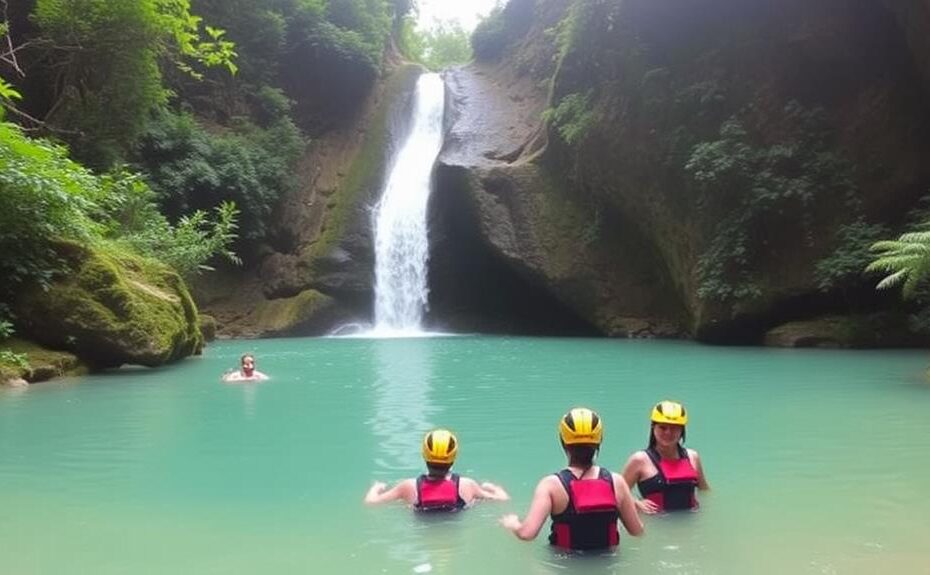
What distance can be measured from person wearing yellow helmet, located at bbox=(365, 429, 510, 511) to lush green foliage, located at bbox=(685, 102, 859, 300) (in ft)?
47.9

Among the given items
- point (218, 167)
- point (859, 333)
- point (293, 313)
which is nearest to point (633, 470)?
point (859, 333)

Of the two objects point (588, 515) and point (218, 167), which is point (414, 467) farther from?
point (218, 167)

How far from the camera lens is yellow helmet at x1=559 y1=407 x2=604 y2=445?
384 centimetres

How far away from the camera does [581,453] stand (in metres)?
3.91

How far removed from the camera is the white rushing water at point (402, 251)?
25.8 meters

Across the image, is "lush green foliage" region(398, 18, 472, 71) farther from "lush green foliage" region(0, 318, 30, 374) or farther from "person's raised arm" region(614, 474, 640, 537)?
"person's raised arm" region(614, 474, 640, 537)

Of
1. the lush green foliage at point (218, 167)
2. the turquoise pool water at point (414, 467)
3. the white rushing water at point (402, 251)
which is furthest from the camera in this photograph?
the white rushing water at point (402, 251)

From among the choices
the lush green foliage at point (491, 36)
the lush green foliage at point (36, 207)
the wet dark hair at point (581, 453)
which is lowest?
the wet dark hair at point (581, 453)

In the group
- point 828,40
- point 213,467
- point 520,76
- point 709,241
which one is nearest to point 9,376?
point 213,467

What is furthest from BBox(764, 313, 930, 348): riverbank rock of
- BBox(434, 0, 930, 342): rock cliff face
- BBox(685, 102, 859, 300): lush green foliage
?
BBox(685, 102, 859, 300): lush green foliage

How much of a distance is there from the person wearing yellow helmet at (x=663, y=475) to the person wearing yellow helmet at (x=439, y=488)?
0.88 metres

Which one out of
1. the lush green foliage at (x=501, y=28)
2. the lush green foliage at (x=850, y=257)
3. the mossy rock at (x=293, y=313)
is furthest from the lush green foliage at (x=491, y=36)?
the lush green foliage at (x=850, y=257)

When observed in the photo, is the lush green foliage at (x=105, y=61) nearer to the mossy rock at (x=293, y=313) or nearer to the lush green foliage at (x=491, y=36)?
the mossy rock at (x=293, y=313)

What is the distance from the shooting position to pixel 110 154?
63.5 ft
